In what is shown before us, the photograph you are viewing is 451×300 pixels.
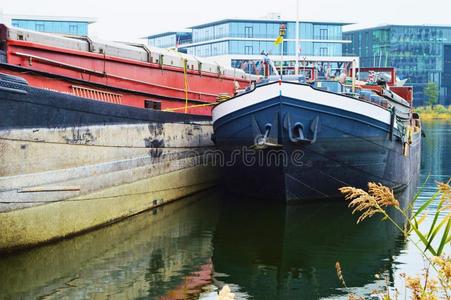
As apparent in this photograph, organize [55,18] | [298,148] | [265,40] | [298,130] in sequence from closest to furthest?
1. [298,130]
2. [298,148]
3. [55,18]
4. [265,40]

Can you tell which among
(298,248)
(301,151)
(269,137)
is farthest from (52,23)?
(298,248)

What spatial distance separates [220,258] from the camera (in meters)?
12.8

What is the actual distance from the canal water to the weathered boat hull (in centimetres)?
37

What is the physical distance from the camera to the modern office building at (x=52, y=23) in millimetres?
62125

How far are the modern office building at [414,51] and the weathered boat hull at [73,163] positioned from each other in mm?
85331

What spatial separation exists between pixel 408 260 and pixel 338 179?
18.3 ft

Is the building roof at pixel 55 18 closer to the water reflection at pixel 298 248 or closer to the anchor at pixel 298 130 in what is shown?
the water reflection at pixel 298 248

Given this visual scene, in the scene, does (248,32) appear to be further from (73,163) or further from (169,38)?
(73,163)

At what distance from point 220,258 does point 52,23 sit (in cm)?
5447

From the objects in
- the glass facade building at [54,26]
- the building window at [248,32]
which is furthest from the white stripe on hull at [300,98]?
the building window at [248,32]

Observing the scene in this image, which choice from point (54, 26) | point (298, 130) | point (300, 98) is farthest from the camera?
point (54, 26)

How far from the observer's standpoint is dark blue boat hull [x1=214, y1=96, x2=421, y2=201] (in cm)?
1697

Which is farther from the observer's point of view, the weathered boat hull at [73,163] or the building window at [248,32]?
the building window at [248,32]

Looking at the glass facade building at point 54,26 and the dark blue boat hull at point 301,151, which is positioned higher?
the glass facade building at point 54,26
